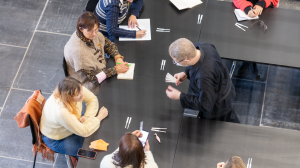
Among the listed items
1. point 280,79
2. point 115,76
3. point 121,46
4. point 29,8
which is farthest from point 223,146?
point 29,8

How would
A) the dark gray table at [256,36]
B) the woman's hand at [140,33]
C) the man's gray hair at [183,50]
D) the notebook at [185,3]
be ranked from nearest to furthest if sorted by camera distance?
the man's gray hair at [183,50]
the dark gray table at [256,36]
the woman's hand at [140,33]
the notebook at [185,3]

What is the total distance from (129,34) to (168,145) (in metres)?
1.24

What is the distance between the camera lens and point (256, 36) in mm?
2906

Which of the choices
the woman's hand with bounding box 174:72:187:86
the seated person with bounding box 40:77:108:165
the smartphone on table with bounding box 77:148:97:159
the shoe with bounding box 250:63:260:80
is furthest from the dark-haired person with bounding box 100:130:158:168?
the shoe with bounding box 250:63:260:80

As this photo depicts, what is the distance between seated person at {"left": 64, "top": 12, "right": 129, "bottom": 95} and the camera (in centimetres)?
241

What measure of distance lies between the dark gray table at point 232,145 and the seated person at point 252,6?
53.0 inches

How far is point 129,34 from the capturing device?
113 inches

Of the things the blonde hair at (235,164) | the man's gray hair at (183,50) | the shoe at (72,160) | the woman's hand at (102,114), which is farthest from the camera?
the shoe at (72,160)

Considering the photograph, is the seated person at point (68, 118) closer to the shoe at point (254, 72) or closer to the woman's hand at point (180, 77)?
the woman's hand at point (180, 77)

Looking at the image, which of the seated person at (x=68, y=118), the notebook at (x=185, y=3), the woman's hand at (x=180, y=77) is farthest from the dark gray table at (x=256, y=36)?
the seated person at (x=68, y=118)

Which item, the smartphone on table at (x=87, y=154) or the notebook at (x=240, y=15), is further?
the notebook at (x=240, y=15)

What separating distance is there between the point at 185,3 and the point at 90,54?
1.28 meters

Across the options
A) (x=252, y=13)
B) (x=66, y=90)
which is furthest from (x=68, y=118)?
(x=252, y=13)

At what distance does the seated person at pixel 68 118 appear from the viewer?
2.09 m
